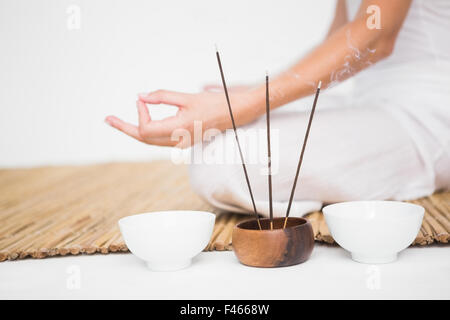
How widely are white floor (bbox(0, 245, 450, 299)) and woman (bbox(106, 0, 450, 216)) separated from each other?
228 mm

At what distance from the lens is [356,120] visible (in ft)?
3.98

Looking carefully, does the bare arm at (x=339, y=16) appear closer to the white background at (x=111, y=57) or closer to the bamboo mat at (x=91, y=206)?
the bamboo mat at (x=91, y=206)

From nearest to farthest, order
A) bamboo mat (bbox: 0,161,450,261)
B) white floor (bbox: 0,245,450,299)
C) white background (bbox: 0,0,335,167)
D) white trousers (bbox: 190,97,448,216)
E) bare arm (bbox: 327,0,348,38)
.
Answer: white floor (bbox: 0,245,450,299) → bamboo mat (bbox: 0,161,450,261) → white trousers (bbox: 190,97,448,216) → bare arm (bbox: 327,0,348,38) → white background (bbox: 0,0,335,167)

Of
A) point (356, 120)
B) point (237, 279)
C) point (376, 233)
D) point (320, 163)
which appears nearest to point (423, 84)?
point (356, 120)

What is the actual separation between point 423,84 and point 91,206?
875 millimetres

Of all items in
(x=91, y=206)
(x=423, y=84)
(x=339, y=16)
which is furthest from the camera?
(x=339, y=16)

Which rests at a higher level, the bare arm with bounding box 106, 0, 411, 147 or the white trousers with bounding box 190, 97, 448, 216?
the bare arm with bounding box 106, 0, 411, 147

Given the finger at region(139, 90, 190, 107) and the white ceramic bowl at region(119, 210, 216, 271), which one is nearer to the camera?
the white ceramic bowl at region(119, 210, 216, 271)

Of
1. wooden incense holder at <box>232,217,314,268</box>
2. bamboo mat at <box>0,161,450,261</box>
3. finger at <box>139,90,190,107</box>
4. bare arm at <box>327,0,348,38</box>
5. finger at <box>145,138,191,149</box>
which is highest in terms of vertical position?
bare arm at <box>327,0,348,38</box>

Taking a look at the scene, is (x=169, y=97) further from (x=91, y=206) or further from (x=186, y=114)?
(x=91, y=206)

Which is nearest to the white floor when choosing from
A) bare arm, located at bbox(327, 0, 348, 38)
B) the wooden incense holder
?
the wooden incense holder

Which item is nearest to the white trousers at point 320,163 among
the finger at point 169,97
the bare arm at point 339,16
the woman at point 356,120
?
the woman at point 356,120

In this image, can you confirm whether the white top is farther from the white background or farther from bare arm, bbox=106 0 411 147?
the white background

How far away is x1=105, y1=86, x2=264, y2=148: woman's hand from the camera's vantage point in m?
1.03
